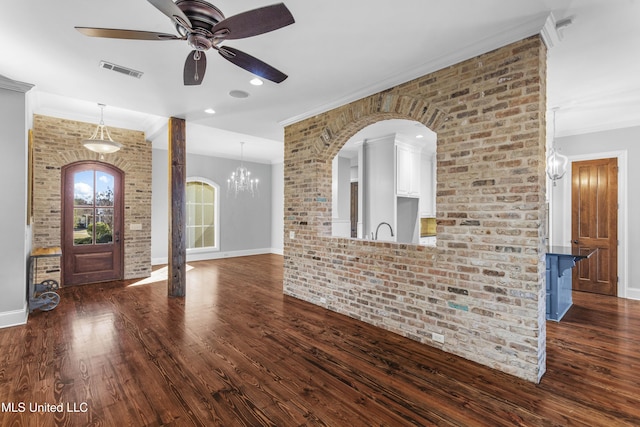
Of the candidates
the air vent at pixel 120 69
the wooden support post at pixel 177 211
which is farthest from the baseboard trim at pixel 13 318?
the air vent at pixel 120 69

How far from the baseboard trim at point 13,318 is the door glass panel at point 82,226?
85.7 inches

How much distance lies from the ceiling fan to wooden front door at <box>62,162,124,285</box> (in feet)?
15.0

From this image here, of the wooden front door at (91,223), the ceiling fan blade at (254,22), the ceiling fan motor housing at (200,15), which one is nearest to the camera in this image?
the ceiling fan blade at (254,22)

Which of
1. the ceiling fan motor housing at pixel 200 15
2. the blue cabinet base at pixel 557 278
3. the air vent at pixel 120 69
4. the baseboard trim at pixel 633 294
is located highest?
the air vent at pixel 120 69

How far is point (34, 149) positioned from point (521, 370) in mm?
7262

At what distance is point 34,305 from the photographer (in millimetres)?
3945

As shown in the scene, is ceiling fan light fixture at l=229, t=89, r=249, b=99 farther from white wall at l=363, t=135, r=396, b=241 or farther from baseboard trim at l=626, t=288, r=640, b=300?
baseboard trim at l=626, t=288, r=640, b=300

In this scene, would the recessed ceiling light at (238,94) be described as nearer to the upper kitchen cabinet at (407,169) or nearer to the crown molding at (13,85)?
the crown molding at (13,85)

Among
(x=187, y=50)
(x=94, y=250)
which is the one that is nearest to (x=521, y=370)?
(x=187, y=50)

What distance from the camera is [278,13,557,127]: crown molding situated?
2.30 m

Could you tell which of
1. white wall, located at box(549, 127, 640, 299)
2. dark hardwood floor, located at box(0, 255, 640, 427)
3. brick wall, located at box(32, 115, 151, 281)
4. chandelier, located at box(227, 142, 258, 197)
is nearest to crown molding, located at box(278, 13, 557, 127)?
dark hardwood floor, located at box(0, 255, 640, 427)

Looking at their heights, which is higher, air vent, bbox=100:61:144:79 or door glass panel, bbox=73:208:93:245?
air vent, bbox=100:61:144:79

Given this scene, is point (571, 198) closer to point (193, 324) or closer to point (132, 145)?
point (193, 324)

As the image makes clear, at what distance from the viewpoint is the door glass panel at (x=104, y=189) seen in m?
5.71
